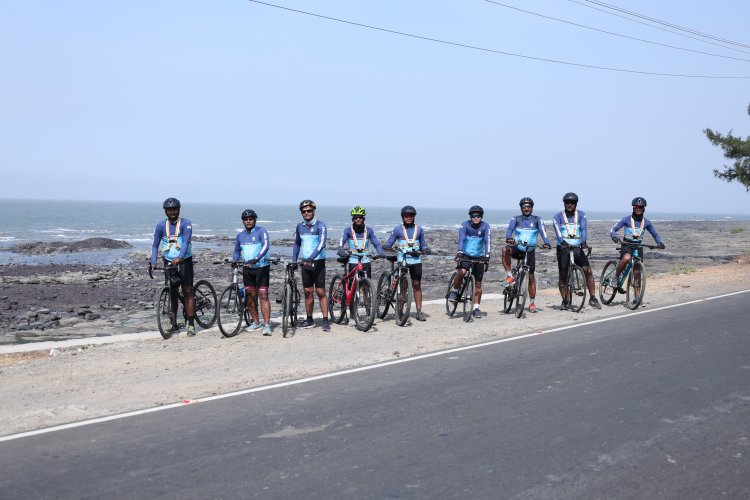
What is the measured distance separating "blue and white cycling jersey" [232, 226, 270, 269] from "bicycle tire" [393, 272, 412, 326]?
Result: 7.95 feet

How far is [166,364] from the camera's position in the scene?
919 centimetres

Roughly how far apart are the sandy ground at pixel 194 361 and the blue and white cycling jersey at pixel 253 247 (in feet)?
4.27

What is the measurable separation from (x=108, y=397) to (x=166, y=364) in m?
1.72

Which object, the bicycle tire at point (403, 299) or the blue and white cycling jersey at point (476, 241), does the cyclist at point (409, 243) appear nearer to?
the bicycle tire at point (403, 299)

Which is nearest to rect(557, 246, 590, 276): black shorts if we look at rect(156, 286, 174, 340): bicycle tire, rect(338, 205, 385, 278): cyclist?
rect(338, 205, 385, 278): cyclist

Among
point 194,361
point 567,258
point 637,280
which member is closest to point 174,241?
point 194,361

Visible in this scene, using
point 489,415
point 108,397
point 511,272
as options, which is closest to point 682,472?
point 489,415

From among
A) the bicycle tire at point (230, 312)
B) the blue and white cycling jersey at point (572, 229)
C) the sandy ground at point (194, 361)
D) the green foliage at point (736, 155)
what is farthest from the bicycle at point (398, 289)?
the green foliage at point (736, 155)

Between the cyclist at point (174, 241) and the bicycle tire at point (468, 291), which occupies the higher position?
the cyclist at point (174, 241)

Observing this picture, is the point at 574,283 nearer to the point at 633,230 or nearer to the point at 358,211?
the point at 633,230

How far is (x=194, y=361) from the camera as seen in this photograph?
30.7 feet

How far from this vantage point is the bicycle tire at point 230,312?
11.2 meters

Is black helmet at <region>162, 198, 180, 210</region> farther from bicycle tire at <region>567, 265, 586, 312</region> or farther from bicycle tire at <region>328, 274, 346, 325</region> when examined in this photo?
bicycle tire at <region>567, 265, 586, 312</region>

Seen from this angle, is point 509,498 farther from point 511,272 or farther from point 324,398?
point 511,272
